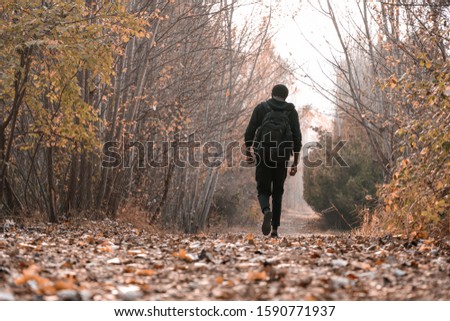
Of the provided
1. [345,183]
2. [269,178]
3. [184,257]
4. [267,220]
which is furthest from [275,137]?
[345,183]

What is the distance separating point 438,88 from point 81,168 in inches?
300

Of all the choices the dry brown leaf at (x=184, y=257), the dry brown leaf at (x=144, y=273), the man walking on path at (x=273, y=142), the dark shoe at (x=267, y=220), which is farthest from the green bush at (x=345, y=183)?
the dry brown leaf at (x=144, y=273)

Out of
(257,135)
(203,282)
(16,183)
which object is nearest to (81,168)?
(16,183)

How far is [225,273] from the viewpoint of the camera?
16.7 ft

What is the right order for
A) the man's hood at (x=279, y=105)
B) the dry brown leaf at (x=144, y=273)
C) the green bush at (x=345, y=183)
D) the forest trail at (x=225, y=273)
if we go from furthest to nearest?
the green bush at (x=345, y=183)
the man's hood at (x=279, y=105)
the dry brown leaf at (x=144, y=273)
the forest trail at (x=225, y=273)

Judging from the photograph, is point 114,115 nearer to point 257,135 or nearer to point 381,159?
point 257,135

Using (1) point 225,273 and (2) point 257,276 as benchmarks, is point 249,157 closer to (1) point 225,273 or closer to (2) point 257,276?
(1) point 225,273

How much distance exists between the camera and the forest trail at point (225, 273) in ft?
13.9

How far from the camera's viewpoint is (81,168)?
1270 centimetres

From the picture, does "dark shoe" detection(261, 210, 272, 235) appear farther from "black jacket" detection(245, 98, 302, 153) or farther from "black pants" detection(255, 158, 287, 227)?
"black jacket" detection(245, 98, 302, 153)

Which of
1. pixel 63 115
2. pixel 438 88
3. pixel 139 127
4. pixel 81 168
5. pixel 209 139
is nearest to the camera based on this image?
pixel 438 88

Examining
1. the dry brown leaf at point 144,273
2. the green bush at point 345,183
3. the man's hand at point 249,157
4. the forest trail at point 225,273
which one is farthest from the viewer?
the green bush at point 345,183

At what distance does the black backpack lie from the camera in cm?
931

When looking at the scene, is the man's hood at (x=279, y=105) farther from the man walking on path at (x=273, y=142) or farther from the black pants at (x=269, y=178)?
the black pants at (x=269, y=178)
